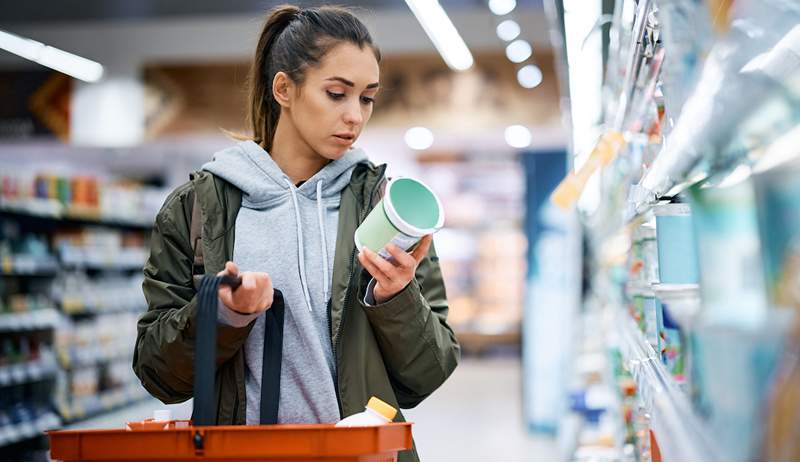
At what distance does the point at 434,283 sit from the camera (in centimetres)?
181

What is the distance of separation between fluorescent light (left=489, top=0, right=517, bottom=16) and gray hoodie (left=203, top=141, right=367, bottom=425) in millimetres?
4739

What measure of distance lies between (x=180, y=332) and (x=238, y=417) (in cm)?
19

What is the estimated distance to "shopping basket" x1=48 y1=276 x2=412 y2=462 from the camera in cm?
126

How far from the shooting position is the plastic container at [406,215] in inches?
57.6

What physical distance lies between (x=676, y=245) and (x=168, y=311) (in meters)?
0.90

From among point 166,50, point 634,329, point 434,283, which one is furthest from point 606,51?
point 166,50

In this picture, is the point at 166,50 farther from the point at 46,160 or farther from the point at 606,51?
the point at 606,51

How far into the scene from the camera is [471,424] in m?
7.99

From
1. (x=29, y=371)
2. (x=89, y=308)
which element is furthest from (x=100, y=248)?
(x=29, y=371)

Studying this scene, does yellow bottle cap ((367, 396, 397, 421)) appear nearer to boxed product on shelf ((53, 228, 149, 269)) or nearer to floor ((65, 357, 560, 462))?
floor ((65, 357, 560, 462))

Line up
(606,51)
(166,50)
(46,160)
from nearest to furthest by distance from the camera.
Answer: (606,51)
(166,50)
(46,160)

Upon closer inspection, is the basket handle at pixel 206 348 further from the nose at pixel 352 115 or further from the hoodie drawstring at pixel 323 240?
the nose at pixel 352 115

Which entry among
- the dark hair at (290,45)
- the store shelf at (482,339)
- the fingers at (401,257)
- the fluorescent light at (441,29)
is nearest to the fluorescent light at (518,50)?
the fluorescent light at (441,29)

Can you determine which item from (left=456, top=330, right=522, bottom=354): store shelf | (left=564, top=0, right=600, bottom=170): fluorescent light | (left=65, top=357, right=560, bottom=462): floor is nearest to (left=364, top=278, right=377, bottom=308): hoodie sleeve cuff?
(left=564, top=0, right=600, bottom=170): fluorescent light
